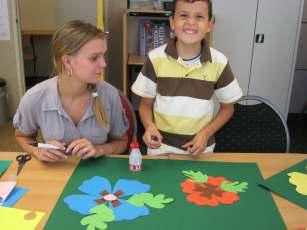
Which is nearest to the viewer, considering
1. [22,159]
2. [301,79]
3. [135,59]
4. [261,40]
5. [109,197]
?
[109,197]

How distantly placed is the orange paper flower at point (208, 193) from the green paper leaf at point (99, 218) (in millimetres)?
260

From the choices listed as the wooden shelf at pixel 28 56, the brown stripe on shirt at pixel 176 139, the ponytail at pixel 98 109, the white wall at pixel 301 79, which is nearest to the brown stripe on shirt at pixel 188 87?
the brown stripe on shirt at pixel 176 139

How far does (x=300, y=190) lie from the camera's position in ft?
3.98

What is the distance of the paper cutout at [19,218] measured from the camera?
1000 mm

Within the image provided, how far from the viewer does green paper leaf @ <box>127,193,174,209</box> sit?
1104 millimetres

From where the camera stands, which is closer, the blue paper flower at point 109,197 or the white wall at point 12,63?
the blue paper flower at point 109,197

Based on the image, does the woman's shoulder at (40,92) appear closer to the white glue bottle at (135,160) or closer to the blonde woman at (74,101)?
the blonde woman at (74,101)

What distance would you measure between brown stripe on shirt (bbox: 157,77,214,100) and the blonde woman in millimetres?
235

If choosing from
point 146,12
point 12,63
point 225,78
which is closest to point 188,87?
point 225,78

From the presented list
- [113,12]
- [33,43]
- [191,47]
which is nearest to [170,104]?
[191,47]

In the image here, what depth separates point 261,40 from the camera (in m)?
3.36

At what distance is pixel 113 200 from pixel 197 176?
1.08 ft

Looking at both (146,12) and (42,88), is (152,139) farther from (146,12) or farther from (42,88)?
(146,12)

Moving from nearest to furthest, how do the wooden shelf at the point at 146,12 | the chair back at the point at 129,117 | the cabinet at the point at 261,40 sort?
the chair back at the point at 129,117 → the cabinet at the point at 261,40 → the wooden shelf at the point at 146,12
